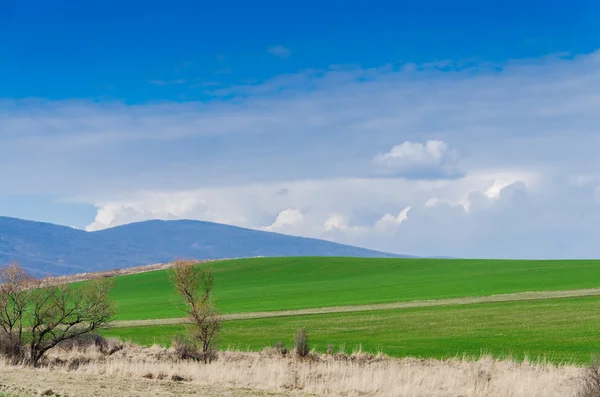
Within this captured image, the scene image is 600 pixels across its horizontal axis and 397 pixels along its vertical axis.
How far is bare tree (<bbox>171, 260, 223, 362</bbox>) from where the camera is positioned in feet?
120

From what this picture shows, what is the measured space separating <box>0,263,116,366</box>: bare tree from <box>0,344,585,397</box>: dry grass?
222 cm

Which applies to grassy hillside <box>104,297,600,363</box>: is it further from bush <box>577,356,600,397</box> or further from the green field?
bush <box>577,356,600,397</box>

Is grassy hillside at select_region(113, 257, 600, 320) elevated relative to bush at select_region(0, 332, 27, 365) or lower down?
elevated

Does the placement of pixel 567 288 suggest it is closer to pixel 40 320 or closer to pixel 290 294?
pixel 290 294

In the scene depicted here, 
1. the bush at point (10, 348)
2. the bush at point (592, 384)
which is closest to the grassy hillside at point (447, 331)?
the bush at point (10, 348)

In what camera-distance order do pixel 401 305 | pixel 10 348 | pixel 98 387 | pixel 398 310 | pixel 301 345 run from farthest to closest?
pixel 401 305
pixel 398 310
pixel 10 348
pixel 301 345
pixel 98 387

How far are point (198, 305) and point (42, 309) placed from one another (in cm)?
763

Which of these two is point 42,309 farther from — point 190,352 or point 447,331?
point 447,331

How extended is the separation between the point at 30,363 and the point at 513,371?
21.6m

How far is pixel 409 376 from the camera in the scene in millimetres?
25641

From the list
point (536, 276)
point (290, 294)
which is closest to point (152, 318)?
point (290, 294)

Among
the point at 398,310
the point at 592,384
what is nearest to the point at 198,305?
the point at 592,384

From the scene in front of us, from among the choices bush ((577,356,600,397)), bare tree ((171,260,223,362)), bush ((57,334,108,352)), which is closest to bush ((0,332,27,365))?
bush ((57,334,108,352))

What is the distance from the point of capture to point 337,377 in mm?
26953
